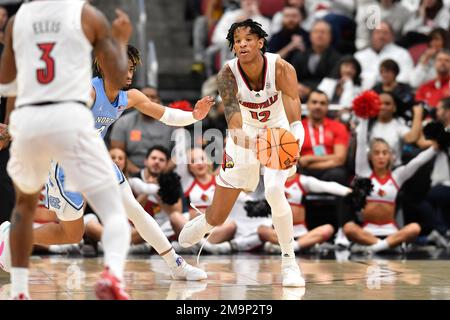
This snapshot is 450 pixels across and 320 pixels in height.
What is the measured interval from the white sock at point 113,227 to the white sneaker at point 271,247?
205 inches

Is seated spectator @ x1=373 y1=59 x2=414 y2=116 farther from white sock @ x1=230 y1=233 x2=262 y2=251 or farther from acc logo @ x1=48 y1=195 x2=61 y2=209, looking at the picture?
acc logo @ x1=48 y1=195 x2=61 y2=209

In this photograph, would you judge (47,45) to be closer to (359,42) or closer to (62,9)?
(62,9)

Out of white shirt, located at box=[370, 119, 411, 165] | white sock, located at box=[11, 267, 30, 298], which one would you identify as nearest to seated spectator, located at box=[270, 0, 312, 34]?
white shirt, located at box=[370, 119, 411, 165]

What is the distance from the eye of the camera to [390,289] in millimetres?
6387

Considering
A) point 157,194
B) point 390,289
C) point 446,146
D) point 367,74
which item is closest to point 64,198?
point 390,289

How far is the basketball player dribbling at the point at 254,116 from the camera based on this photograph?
6660 mm

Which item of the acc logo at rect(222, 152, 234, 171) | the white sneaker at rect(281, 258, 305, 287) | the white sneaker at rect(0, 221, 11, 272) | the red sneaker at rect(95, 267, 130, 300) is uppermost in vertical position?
the acc logo at rect(222, 152, 234, 171)

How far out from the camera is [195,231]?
7402mm

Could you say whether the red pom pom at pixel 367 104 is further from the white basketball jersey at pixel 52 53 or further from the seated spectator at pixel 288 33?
the white basketball jersey at pixel 52 53

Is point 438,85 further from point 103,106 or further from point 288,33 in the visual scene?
point 103,106

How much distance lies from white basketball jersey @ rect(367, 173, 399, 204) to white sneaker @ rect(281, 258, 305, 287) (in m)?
3.69

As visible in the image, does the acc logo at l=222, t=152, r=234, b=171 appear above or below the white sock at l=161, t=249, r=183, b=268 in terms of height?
above

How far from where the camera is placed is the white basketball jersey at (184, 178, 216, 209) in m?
10.3

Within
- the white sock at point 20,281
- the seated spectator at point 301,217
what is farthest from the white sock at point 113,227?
the seated spectator at point 301,217
